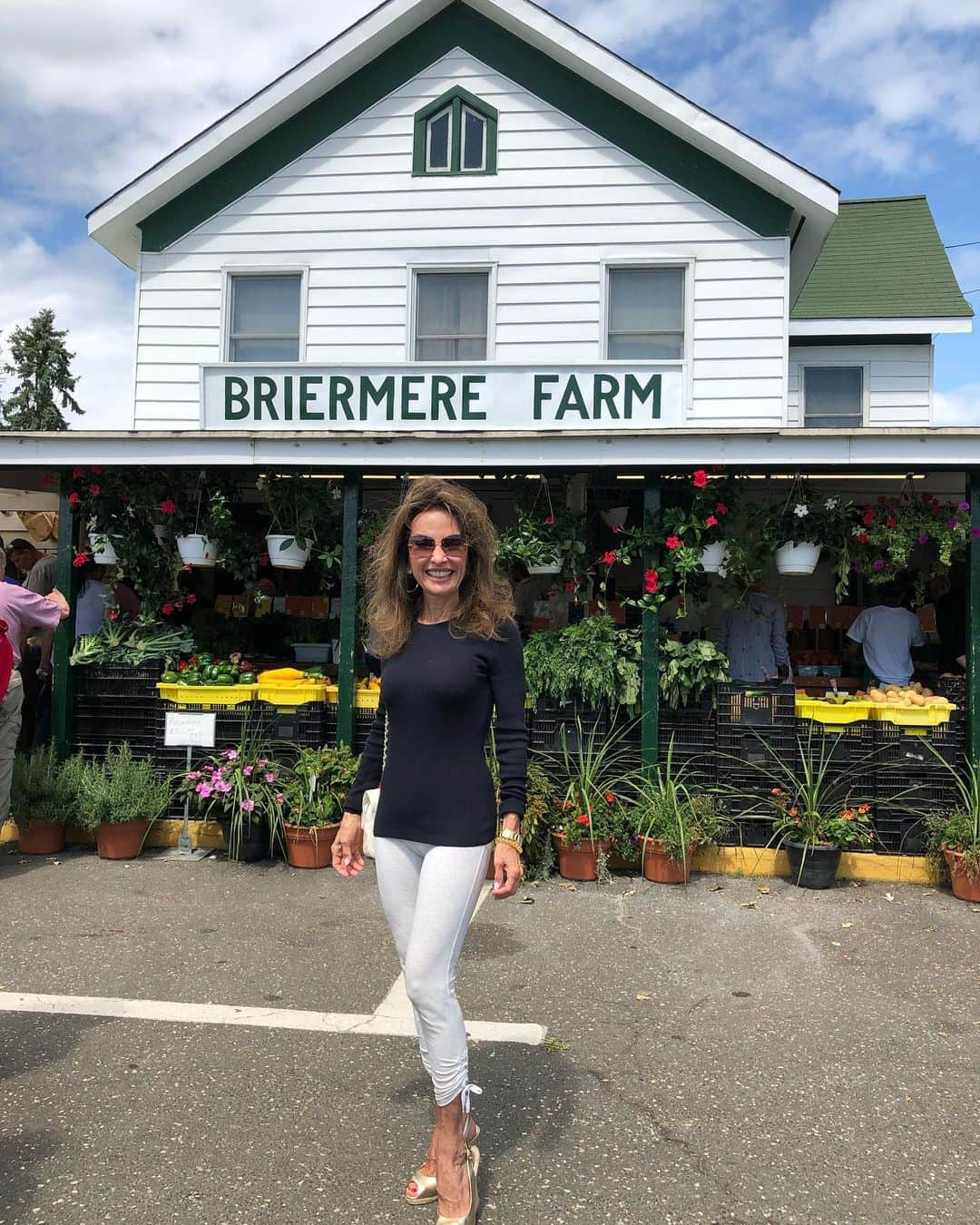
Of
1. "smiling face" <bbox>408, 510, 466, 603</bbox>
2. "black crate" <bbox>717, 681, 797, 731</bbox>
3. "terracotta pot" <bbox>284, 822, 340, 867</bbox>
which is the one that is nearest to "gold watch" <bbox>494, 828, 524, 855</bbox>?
"smiling face" <bbox>408, 510, 466, 603</bbox>

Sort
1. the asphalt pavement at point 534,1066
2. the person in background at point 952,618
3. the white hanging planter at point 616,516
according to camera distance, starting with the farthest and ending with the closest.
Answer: the person in background at point 952,618, the white hanging planter at point 616,516, the asphalt pavement at point 534,1066

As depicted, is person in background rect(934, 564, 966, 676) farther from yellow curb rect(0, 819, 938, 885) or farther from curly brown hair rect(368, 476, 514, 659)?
curly brown hair rect(368, 476, 514, 659)

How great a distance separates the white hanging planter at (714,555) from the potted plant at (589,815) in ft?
4.91

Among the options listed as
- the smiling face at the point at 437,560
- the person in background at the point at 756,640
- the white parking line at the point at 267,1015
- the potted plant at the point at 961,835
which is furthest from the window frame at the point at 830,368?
the smiling face at the point at 437,560

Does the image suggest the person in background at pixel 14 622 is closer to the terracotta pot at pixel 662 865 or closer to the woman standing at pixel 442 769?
the woman standing at pixel 442 769

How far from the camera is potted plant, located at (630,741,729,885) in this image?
6465 millimetres

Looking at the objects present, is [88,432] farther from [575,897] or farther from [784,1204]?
[784,1204]

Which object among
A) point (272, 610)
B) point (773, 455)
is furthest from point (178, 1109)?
point (272, 610)

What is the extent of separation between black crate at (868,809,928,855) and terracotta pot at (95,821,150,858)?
5234 millimetres

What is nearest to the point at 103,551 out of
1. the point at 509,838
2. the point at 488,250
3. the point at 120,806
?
the point at 120,806

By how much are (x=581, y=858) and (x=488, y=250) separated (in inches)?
240

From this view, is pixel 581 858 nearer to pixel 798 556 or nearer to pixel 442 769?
pixel 798 556

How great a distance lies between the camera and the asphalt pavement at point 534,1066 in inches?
119

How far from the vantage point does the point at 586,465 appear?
22.9 feet
